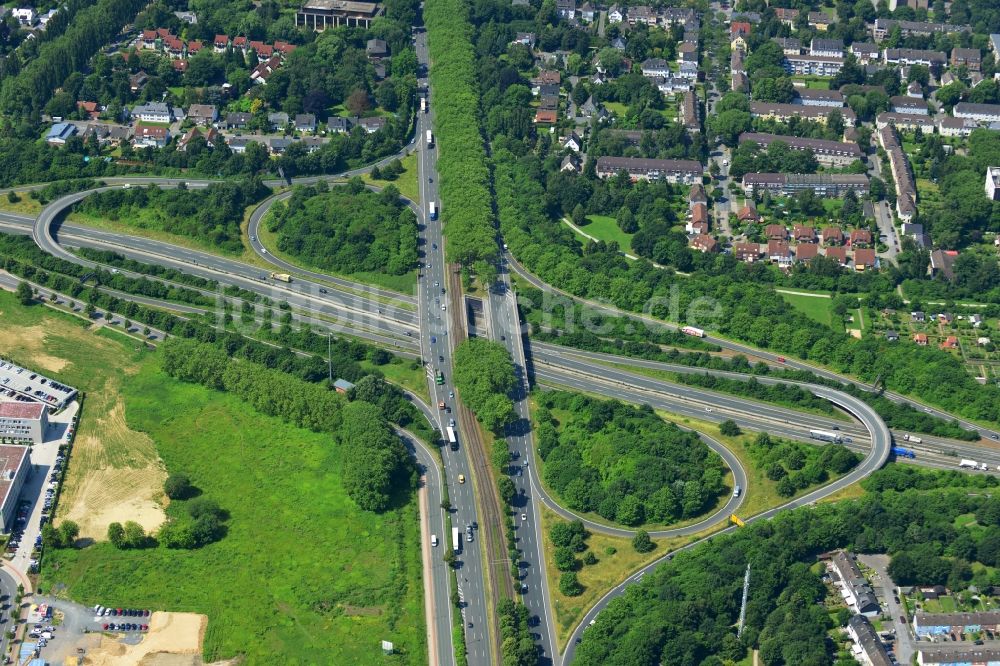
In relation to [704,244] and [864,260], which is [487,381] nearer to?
[704,244]

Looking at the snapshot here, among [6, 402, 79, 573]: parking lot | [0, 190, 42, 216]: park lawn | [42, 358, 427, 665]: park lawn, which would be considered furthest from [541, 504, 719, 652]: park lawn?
[0, 190, 42, 216]: park lawn

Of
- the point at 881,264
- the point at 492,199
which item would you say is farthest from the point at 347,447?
the point at 881,264

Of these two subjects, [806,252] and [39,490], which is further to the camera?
[806,252]

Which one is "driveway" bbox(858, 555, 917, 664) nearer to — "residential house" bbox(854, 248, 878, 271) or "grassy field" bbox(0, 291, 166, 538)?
"residential house" bbox(854, 248, 878, 271)

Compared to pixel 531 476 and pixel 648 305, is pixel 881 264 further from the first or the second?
pixel 531 476

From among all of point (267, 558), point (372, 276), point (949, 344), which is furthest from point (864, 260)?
point (267, 558)

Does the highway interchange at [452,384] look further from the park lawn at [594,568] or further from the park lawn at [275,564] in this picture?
the park lawn at [275,564]
